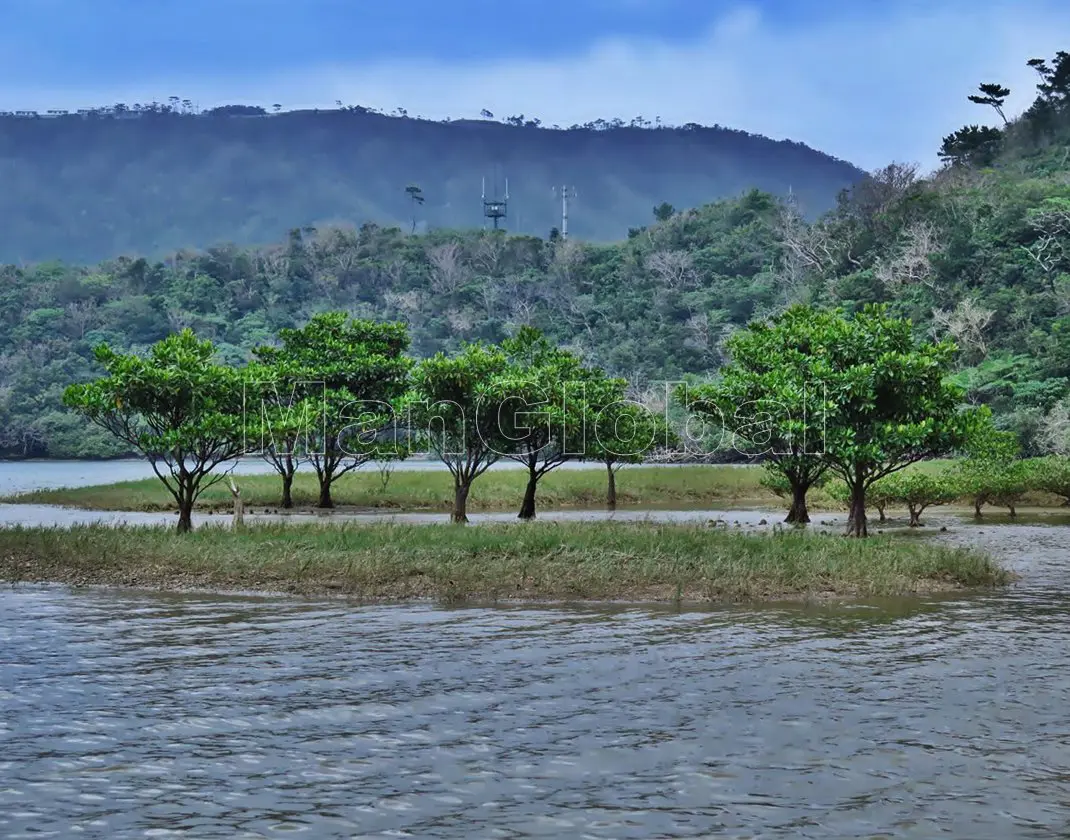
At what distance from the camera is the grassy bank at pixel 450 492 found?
183ft

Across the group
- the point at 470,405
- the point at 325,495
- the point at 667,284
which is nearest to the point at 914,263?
the point at 667,284

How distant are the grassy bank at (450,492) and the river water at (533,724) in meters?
34.5

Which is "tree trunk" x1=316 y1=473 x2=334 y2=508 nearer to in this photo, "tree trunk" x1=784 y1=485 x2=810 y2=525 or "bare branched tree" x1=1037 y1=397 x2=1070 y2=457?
"tree trunk" x1=784 y1=485 x2=810 y2=525

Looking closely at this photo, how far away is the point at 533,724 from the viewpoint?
1370cm

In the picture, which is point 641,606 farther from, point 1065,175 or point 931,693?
point 1065,175

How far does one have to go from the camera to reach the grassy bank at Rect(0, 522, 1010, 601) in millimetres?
24062

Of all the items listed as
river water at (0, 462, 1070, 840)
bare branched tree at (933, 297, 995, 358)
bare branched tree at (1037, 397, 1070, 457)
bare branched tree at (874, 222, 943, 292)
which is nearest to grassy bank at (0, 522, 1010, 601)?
river water at (0, 462, 1070, 840)

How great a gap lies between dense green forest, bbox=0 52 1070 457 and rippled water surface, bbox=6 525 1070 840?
218ft

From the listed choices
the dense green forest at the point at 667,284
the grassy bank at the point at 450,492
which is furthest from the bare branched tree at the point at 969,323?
the grassy bank at the point at 450,492

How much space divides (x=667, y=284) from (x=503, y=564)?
130 m

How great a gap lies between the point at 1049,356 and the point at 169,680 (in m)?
79.1

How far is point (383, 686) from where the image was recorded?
1556cm

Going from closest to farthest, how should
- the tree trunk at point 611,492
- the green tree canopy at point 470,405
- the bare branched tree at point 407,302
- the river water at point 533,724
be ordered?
the river water at point 533,724
the green tree canopy at point 470,405
the tree trunk at point 611,492
the bare branched tree at point 407,302

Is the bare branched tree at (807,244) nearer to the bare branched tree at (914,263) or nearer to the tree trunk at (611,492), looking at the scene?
the bare branched tree at (914,263)
